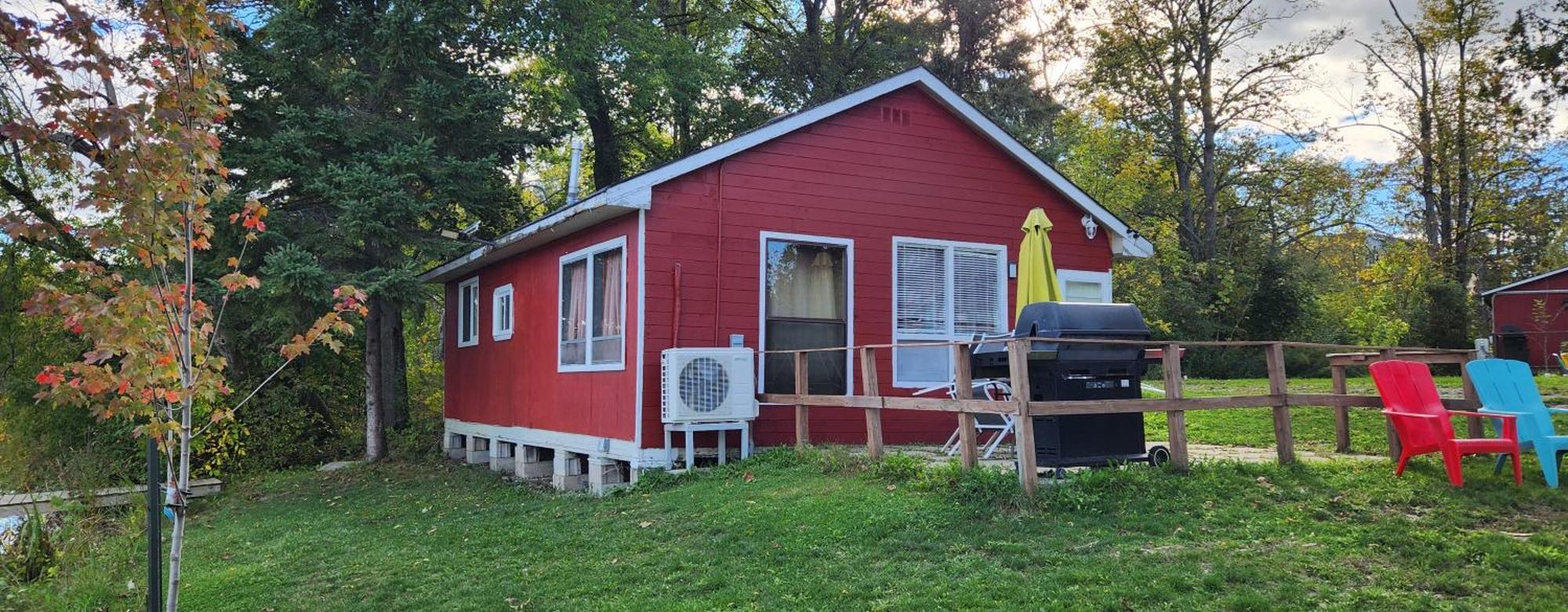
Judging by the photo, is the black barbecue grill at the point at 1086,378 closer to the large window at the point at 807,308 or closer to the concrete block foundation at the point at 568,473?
the large window at the point at 807,308

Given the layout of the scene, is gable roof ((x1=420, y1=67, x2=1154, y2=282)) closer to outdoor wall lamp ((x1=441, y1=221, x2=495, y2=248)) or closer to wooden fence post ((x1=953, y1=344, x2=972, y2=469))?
outdoor wall lamp ((x1=441, y1=221, x2=495, y2=248))

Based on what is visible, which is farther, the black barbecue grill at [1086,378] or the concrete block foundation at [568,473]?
the concrete block foundation at [568,473]

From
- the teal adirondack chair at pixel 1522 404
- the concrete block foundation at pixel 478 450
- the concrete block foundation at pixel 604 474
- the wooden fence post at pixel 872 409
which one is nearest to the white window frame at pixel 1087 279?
the wooden fence post at pixel 872 409

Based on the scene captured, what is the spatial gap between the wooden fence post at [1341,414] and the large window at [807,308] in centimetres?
423

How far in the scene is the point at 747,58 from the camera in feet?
78.7

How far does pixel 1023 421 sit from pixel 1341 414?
3.61 m

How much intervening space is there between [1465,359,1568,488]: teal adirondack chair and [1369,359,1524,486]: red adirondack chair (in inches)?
3.4

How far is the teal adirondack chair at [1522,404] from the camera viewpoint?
6277 mm

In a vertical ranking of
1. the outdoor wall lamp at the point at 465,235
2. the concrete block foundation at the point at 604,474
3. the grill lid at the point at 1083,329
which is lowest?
the concrete block foundation at the point at 604,474

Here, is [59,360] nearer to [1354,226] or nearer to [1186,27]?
[1186,27]

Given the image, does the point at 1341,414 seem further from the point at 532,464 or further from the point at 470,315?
the point at 470,315

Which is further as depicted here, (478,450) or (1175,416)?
(478,450)

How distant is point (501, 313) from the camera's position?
44.0 feet

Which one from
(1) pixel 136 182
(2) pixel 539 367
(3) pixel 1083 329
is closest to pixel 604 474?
(2) pixel 539 367
